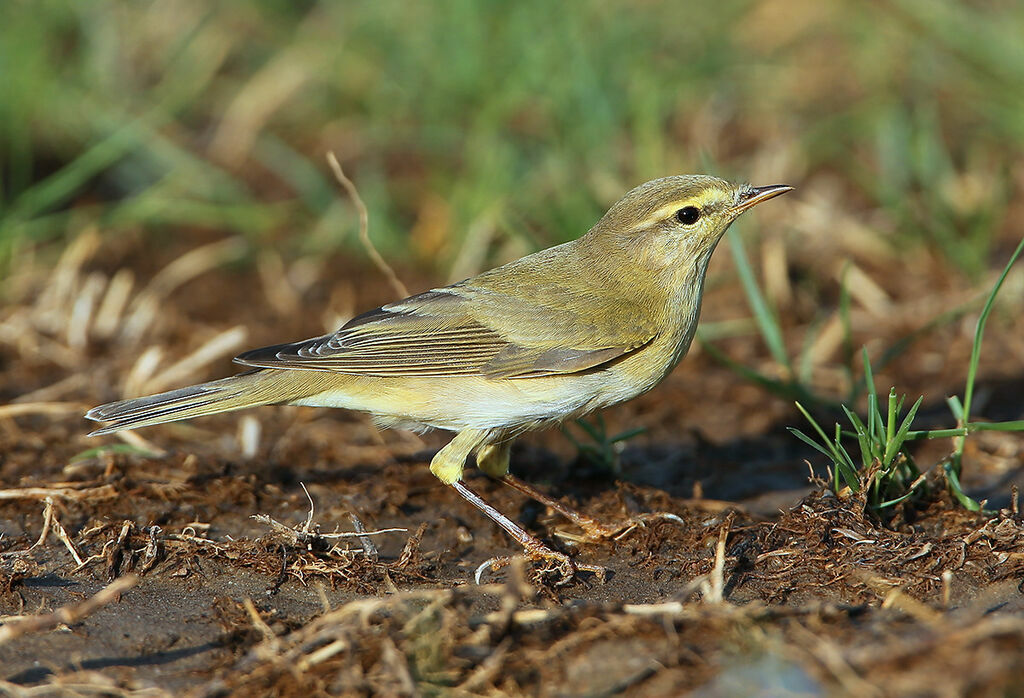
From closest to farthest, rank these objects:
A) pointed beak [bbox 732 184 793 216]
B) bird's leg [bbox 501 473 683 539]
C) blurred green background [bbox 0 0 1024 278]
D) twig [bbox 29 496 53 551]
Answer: twig [bbox 29 496 53 551] < bird's leg [bbox 501 473 683 539] < pointed beak [bbox 732 184 793 216] < blurred green background [bbox 0 0 1024 278]

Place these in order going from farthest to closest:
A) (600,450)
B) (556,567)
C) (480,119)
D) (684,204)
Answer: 1. (480,119)
2. (600,450)
3. (684,204)
4. (556,567)

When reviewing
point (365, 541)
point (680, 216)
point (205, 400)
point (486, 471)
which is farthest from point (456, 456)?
point (680, 216)

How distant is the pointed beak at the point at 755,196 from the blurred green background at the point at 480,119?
2.87 ft

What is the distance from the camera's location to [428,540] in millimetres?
4801

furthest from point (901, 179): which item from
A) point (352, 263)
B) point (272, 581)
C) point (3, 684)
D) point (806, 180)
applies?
point (3, 684)

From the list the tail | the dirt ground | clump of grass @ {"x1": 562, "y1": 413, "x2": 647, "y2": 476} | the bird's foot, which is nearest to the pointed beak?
clump of grass @ {"x1": 562, "y1": 413, "x2": 647, "y2": 476}

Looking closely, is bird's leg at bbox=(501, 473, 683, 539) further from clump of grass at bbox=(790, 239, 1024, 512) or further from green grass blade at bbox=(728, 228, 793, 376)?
green grass blade at bbox=(728, 228, 793, 376)

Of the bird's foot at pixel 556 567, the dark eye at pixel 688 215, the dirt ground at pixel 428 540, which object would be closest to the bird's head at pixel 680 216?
the dark eye at pixel 688 215

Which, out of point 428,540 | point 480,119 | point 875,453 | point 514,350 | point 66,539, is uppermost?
point 480,119

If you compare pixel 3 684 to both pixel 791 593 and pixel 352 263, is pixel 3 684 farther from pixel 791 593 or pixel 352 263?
pixel 352 263

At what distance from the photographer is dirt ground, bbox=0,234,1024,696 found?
3.25m

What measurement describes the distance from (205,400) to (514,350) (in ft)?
4.53

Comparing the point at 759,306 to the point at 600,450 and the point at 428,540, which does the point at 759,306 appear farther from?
the point at 428,540

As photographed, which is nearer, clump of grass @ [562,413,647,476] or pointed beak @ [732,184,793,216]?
pointed beak @ [732,184,793,216]
